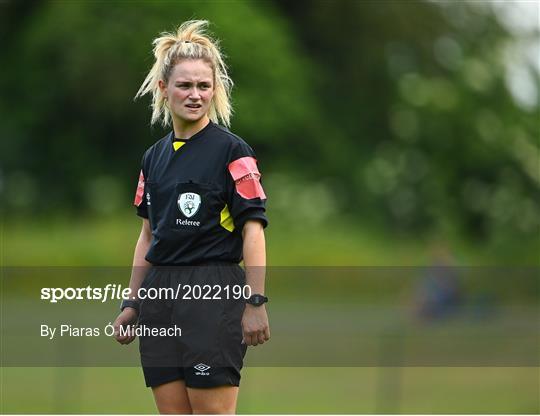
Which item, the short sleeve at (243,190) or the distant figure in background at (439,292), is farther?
the distant figure in background at (439,292)

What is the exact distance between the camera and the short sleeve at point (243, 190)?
4.35 meters

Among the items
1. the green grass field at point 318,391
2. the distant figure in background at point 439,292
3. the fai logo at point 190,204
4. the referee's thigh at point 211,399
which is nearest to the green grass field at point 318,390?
the green grass field at point 318,391

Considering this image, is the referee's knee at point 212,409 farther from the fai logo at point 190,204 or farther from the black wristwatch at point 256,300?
the fai logo at point 190,204

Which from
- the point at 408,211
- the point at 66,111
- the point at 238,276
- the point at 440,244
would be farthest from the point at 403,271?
the point at 238,276

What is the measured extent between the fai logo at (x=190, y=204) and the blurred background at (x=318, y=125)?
17180mm

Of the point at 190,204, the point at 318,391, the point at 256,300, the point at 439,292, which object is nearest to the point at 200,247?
the point at 190,204

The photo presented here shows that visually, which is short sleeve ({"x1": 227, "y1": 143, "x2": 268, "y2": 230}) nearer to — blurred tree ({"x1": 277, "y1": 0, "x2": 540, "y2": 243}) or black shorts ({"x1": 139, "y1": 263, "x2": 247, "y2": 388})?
black shorts ({"x1": 139, "y1": 263, "x2": 247, "y2": 388})

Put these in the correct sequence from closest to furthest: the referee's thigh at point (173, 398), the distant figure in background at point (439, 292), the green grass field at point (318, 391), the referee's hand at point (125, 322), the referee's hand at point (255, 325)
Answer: the referee's hand at point (255, 325)
the referee's thigh at point (173, 398)
the referee's hand at point (125, 322)
the green grass field at point (318, 391)
the distant figure in background at point (439, 292)

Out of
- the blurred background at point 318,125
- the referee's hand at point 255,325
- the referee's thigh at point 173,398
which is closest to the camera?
the referee's hand at point 255,325

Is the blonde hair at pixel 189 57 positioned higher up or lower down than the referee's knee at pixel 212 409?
higher up

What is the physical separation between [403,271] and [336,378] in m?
9.38

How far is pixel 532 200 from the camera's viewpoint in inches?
992

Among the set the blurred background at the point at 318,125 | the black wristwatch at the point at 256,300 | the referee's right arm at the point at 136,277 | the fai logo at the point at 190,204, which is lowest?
the black wristwatch at the point at 256,300

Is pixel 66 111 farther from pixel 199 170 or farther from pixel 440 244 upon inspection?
pixel 199 170
